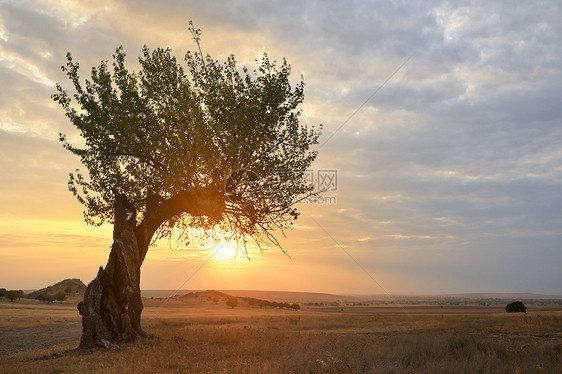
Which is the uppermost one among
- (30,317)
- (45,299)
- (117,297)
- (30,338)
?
(117,297)

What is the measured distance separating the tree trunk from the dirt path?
9.53 meters

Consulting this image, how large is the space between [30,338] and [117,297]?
20.0 metres

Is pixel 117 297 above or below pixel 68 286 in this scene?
above

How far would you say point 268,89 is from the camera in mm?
24875

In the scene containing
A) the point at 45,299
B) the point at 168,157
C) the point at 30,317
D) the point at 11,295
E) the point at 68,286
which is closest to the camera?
the point at 168,157

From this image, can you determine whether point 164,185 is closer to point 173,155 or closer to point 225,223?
point 173,155

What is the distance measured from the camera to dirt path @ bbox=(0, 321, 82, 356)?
31.2 meters

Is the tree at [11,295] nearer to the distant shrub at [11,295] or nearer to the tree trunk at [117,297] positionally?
the distant shrub at [11,295]

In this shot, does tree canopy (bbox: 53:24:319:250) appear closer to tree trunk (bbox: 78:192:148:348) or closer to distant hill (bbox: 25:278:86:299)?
tree trunk (bbox: 78:192:148:348)

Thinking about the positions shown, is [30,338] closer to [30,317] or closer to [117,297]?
[117,297]

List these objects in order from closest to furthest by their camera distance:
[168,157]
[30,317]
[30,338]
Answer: [168,157] < [30,338] < [30,317]

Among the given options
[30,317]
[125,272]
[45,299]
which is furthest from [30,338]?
[45,299]

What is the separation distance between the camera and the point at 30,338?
37562mm

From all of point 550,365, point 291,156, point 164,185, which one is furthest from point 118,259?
point 550,365
